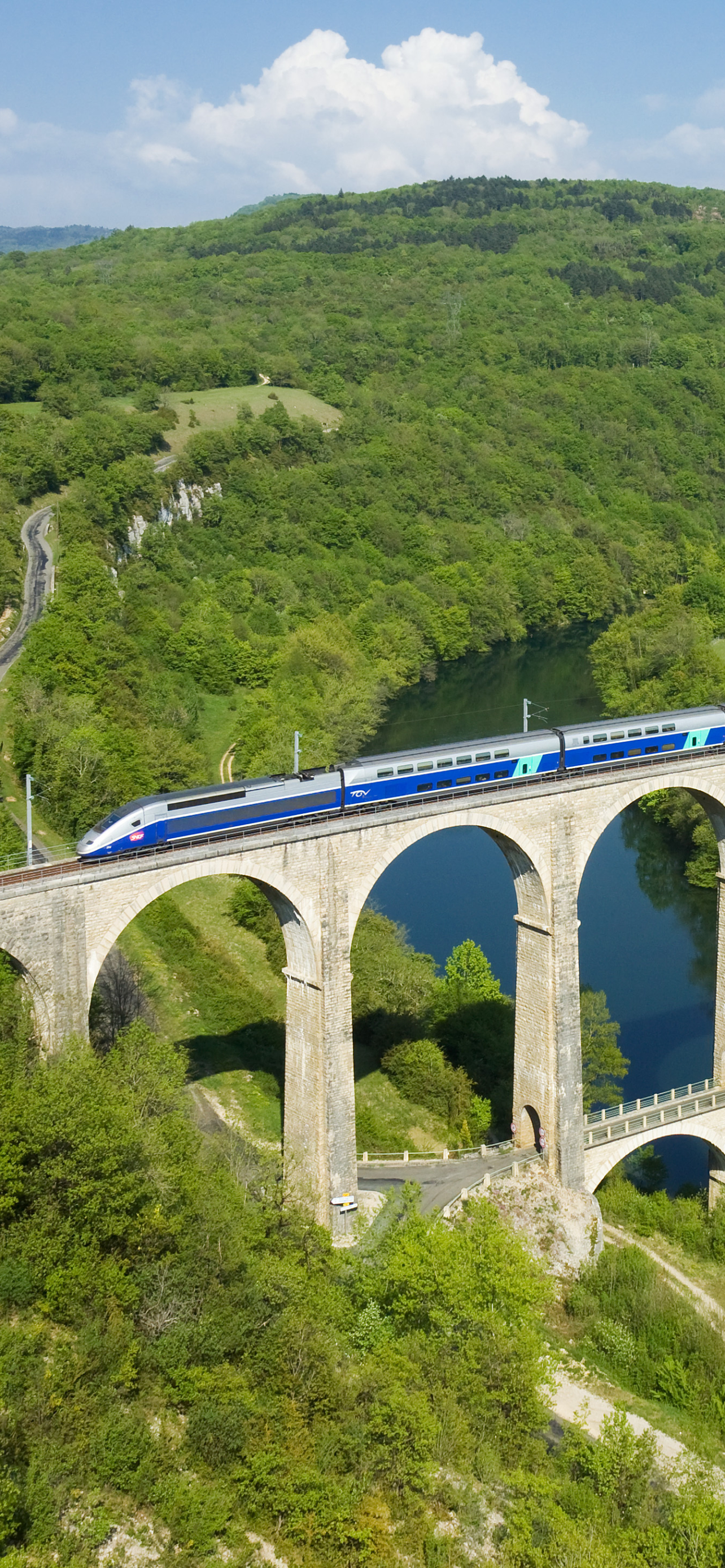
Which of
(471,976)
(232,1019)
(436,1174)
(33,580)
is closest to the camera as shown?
(436,1174)

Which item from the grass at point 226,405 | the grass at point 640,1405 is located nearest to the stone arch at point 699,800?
the grass at point 640,1405

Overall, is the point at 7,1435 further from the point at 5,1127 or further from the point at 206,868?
the point at 206,868

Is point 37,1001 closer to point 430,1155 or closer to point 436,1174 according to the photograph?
point 436,1174

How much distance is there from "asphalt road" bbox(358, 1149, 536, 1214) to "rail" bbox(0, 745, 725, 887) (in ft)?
32.9

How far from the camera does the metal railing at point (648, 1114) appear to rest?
37.5 metres

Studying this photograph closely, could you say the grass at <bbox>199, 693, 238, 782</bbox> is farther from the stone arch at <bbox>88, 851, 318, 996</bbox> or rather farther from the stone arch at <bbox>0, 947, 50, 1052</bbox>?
the stone arch at <bbox>0, 947, 50, 1052</bbox>

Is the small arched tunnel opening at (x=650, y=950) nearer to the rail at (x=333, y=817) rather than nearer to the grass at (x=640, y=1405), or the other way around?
the rail at (x=333, y=817)

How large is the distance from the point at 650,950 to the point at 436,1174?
2238 cm

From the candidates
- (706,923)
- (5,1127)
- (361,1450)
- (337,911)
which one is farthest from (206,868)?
(706,923)

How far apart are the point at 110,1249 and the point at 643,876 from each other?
4433cm

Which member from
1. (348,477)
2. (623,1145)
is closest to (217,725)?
(348,477)

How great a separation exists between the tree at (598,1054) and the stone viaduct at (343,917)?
2949 millimetres

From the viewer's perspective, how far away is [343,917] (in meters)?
32.1

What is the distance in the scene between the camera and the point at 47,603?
62.8m
